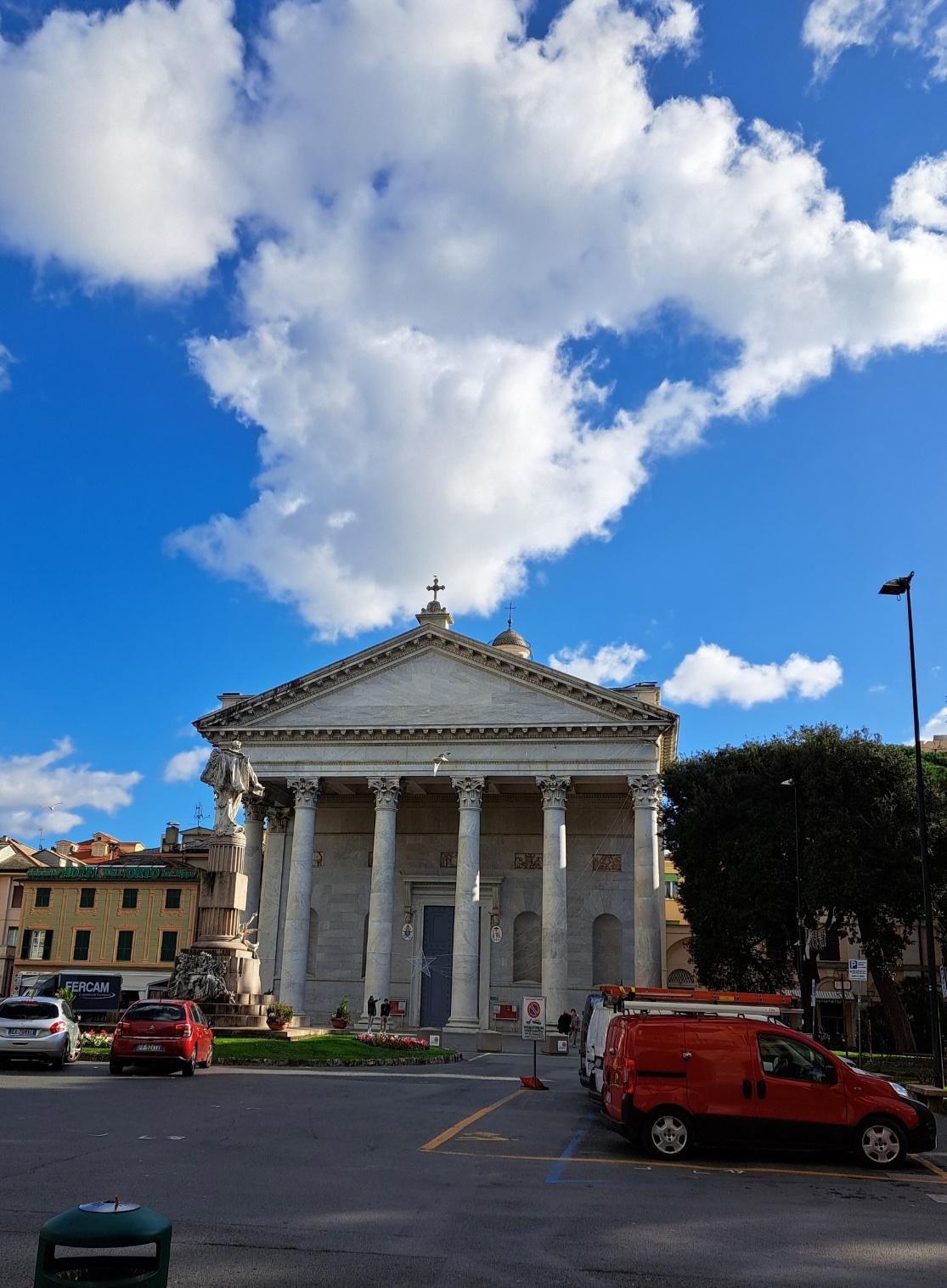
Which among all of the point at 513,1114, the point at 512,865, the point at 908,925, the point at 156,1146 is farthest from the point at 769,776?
the point at 156,1146

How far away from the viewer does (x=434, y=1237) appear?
7988 millimetres

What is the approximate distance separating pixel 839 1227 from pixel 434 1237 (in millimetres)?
3417

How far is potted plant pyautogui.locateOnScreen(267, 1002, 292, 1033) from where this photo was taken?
27375 millimetres

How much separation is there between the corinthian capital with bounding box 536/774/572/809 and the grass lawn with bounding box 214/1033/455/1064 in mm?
14521

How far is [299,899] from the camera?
145ft

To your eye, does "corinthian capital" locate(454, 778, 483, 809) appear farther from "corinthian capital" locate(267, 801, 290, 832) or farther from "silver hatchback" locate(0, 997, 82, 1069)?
"silver hatchback" locate(0, 997, 82, 1069)

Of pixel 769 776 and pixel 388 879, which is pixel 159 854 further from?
pixel 769 776

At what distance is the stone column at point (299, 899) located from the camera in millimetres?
42969

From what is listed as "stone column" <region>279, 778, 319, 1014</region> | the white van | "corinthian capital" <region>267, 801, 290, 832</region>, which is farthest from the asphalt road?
"corinthian capital" <region>267, 801, 290, 832</region>

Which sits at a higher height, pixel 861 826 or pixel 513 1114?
pixel 861 826

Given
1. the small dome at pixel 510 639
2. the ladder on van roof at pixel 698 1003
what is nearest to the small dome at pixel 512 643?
the small dome at pixel 510 639

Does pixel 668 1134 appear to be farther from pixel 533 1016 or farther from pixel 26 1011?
pixel 26 1011

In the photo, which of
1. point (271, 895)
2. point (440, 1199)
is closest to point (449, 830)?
point (271, 895)

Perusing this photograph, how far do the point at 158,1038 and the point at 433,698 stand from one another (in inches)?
1030
